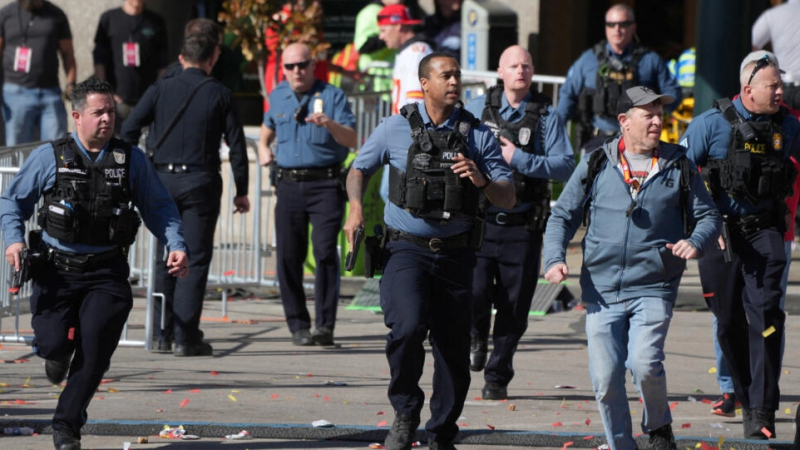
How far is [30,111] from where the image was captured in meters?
14.1

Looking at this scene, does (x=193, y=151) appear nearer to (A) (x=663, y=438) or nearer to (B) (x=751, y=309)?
(B) (x=751, y=309)

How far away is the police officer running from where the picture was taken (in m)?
10.4

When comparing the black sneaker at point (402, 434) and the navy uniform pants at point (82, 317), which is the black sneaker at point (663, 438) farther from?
the navy uniform pants at point (82, 317)

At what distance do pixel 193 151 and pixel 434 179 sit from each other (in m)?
3.34

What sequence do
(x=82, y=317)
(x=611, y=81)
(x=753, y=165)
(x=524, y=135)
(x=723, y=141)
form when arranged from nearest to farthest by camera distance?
(x=82, y=317)
(x=753, y=165)
(x=723, y=141)
(x=524, y=135)
(x=611, y=81)

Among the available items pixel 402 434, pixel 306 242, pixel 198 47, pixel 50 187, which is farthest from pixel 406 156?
pixel 306 242

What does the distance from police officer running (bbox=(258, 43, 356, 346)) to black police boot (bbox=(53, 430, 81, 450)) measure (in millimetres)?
3841

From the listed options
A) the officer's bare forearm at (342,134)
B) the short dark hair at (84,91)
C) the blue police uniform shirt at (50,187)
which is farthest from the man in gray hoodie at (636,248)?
the officer's bare forearm at (342,134)

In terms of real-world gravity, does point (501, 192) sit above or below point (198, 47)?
below

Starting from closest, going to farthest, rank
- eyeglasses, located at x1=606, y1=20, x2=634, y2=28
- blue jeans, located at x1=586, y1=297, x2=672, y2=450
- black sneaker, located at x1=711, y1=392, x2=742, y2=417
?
1. blue jeans, located at x1=586, y1=297, x2=672, y2=450
2. black sneaker, located at x1=711, y1=392, x2=742, y2=417
3. eyeglasses, located at x1=606, y1=20, x2=634, y2=28

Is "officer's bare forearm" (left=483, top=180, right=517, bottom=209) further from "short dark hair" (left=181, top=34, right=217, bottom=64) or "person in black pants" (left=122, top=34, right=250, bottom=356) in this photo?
"short dark hair" (left=181, top=34, right=217, bottom=64)

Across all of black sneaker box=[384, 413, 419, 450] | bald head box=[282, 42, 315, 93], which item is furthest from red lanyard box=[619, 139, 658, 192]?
bald head box=[282, 42, 315, 93]

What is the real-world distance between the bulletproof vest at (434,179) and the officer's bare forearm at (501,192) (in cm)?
7

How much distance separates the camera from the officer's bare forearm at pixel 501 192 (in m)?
6.96
